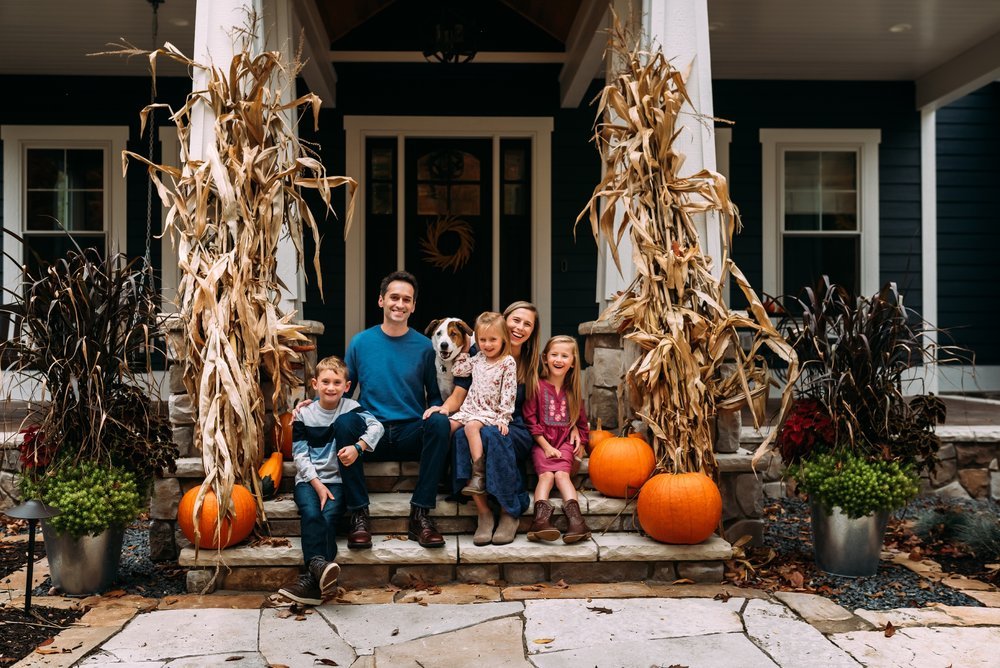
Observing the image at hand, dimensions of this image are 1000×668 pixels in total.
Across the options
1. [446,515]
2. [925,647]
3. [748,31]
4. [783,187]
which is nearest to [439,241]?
[748,31]

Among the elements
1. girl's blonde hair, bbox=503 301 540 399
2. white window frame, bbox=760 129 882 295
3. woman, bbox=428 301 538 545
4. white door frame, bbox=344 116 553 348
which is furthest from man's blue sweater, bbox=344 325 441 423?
white window frame, bbox=760 129 882 295

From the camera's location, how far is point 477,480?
3.65 m

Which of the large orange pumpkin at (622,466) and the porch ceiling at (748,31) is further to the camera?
the porch ceiling at (748,31)

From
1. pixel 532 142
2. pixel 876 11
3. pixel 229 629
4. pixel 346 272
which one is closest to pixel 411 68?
pixel 532 142

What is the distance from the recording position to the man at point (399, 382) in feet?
12.2

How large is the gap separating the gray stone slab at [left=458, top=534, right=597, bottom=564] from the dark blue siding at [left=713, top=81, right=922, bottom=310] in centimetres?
455

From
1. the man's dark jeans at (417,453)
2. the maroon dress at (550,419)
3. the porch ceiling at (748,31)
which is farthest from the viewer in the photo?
the porch ceiling at (748,31)

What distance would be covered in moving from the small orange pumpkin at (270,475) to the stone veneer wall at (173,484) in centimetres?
27

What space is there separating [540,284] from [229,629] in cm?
460

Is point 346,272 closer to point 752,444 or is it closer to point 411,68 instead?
point 411,68

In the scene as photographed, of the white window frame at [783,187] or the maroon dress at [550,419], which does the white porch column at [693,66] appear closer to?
the maroon dress at [550,419]

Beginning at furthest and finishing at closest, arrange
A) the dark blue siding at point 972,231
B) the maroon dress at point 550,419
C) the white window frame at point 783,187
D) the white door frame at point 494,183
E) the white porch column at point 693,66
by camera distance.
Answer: the dark blue siding at point 972,231 < the white window frame at point 783,187 < the white door frame at point 494,183 < the white porch column at point 693,66 < the maroon dress at point 550,419

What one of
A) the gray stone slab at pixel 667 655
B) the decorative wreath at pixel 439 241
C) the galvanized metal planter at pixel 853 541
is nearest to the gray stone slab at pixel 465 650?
the gray stone slab at pixel 667 655

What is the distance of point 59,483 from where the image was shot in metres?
3.37
